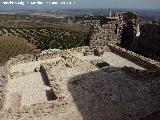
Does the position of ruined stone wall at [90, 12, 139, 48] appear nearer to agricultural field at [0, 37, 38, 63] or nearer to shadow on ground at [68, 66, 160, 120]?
shadow on ground at [68, 66, 160, 120]

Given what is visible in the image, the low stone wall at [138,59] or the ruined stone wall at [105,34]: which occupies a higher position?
the ruined stone wall at [105,34]

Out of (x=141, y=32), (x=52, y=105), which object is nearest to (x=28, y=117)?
(x=52, y=105)

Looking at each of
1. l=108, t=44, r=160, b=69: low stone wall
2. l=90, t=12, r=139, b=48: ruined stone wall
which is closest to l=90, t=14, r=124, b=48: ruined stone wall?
l=90, t=12, r=139, b=48: ruined stone wall

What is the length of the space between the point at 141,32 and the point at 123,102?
13.4 m

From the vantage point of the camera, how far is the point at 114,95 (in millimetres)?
17703

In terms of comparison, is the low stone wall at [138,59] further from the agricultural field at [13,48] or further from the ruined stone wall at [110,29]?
the agricultural field at [13,48]

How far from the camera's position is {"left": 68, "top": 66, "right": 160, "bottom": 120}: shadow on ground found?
50.6 ft

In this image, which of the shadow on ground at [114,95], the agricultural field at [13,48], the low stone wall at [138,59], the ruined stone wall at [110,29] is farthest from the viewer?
the agricultural field at [13,48]

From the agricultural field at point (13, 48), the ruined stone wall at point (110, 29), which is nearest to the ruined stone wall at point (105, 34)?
the ruined stone wall at point (110, 29)

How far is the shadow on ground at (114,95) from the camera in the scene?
15413 millimetres

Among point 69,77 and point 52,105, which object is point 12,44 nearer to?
Answer: point 69,77

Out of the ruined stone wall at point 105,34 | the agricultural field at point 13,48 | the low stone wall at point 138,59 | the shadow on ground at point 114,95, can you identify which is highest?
the ruined stone wall at point 105,34

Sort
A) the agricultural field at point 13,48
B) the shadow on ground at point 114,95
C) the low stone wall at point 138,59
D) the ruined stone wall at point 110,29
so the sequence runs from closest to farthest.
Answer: the shadow on ground at point 114,95
the low stone wall at point 138,59
the ruined stone wall at point 110,29
the agricultural field at point 13,48

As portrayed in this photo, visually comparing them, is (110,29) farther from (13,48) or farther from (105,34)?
(13,48)
